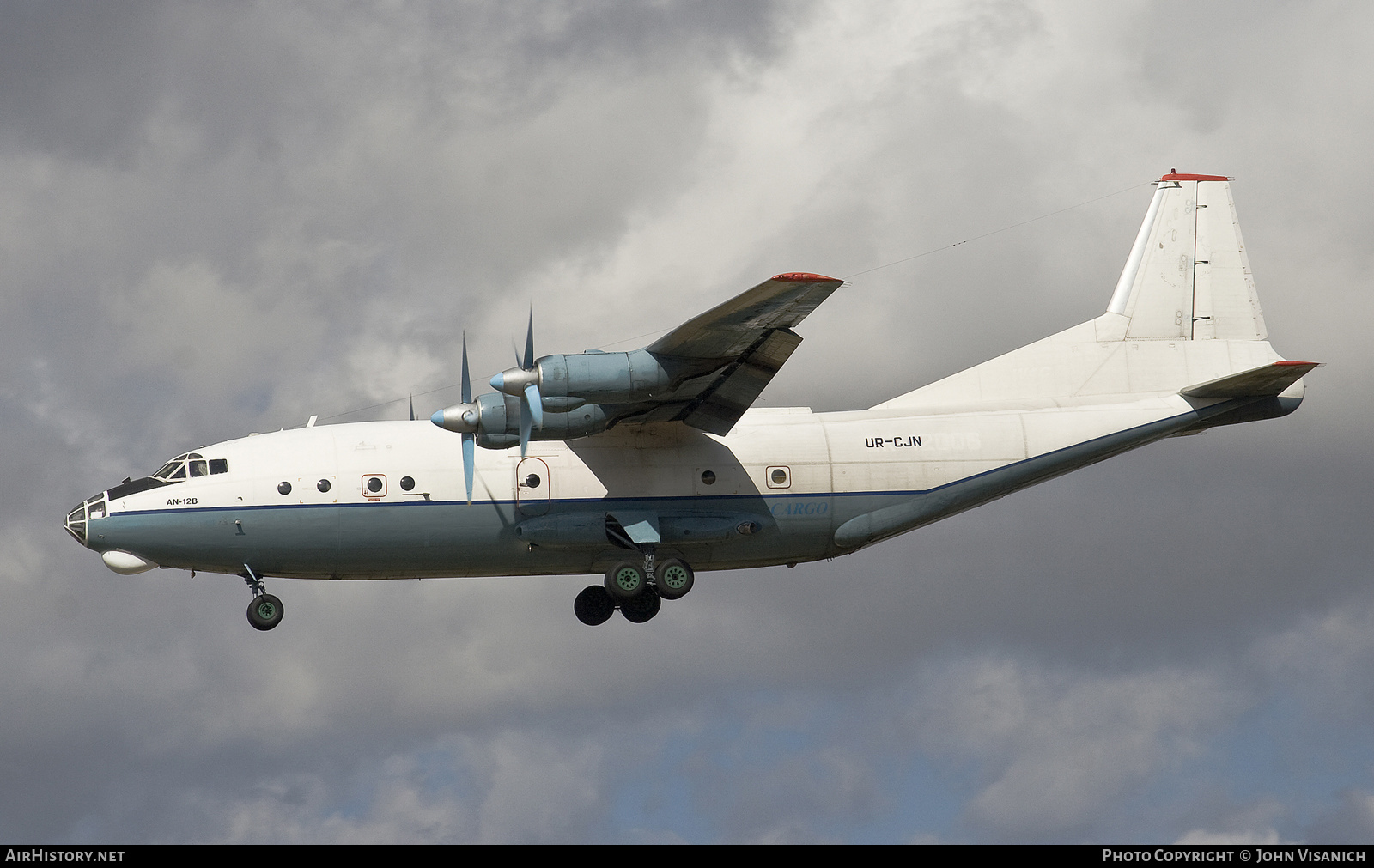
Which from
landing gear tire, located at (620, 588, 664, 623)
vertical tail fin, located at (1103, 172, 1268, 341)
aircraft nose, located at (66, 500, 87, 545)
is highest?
vertical tail fin, located at (1103, 172, 1268, 341)

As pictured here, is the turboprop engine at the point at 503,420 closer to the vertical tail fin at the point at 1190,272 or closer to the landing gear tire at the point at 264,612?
the landing gear tire at the point at 264,612

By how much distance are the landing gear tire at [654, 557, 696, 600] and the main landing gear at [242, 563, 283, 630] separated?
7.31 metres

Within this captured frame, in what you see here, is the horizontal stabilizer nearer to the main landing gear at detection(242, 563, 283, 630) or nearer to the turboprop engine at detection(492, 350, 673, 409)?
the turboprop engine at detection(492, 350, 673, 409)

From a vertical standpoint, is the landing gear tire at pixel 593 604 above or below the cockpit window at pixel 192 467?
below

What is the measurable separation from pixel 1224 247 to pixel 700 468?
1317 centimetres

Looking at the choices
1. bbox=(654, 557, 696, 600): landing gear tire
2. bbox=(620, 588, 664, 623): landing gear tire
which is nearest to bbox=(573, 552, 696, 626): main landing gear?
bbox=(654, 557, 696, 600): landing gear tire

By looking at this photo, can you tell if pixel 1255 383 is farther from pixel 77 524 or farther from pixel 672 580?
pixel 77 524

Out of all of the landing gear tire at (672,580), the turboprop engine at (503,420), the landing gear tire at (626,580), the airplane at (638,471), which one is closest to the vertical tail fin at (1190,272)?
the airplane at (638,471)

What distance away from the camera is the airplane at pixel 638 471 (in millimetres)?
29672

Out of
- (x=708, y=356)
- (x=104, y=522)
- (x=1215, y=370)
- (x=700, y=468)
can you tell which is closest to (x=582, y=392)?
(x=708, y=356)

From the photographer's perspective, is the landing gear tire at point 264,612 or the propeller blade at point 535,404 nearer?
Result: the propeller blade at point 535,404

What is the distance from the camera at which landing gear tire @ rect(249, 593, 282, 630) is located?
1211 inches

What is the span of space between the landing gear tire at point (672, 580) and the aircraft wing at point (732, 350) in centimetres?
275

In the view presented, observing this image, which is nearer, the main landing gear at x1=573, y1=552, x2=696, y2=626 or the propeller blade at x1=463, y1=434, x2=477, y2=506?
the propeller blade at x1=463, y1=434, x2=477, y2=506
